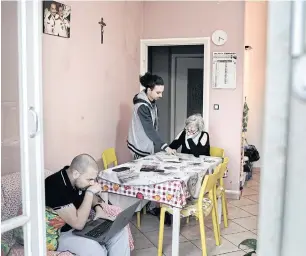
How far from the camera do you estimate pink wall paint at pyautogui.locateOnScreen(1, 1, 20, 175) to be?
1450mm

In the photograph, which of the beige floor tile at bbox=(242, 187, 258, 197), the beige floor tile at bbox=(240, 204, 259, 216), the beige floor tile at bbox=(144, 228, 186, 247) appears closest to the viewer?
the beige floor tile at bbox=(144, 228, 186, 247)

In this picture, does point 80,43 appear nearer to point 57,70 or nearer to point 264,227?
point 57,70

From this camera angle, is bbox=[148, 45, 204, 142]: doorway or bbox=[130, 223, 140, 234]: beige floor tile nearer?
bbox=[130, 223, 140, 234]: beige floor tile

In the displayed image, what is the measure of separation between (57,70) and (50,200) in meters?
1.35

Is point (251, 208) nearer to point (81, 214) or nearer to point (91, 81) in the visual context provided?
point (91, 81)

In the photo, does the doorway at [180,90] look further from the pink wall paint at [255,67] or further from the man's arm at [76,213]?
the man's arm at [76,213]

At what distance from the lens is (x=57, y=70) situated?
3.17 m

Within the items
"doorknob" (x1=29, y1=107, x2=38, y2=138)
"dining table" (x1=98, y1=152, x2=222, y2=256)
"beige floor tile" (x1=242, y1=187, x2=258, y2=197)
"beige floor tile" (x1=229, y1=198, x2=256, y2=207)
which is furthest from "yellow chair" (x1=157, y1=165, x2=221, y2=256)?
"beige floor tile" (x1=242, y1=187, x2=258, y2=197)

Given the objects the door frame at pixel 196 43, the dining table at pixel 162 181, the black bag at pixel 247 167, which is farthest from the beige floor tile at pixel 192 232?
the black bag at pixel 247 167

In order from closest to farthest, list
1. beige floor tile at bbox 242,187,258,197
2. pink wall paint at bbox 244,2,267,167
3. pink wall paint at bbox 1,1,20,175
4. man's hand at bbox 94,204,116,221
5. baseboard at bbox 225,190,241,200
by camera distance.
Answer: pink wall paint at bbox 1,1,20,175
man's hand at bbox 94,204,116,221
baseboard at bbox 225,190,241,200
beige floor tile at bbox 242,187,258,197
pink wall paint at bbox 244,2,267,167

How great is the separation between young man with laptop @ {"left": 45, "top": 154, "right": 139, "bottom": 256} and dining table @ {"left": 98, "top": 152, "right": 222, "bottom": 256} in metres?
0.37

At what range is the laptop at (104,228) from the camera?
228cm

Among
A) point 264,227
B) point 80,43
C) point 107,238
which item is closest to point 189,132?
point 80,43

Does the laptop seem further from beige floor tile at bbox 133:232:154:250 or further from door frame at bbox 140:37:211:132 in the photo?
door frame at bbox 140:37:211:132
